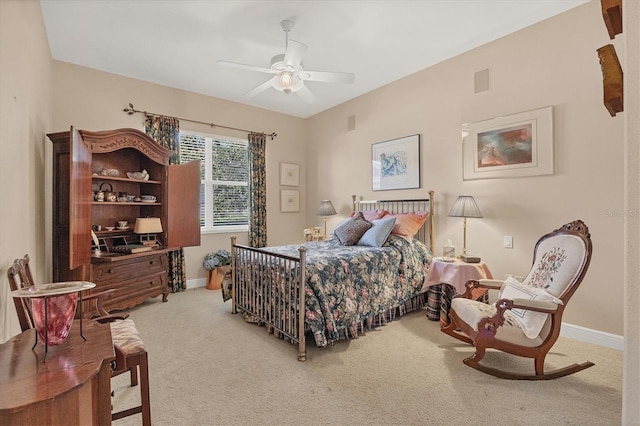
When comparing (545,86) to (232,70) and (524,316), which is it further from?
(232,70)

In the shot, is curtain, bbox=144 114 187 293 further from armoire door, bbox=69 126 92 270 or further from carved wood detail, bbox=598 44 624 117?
carved wood detail, bbox=598 44 624 117

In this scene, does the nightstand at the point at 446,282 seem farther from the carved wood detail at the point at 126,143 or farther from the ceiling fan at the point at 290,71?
the carved wood detail at the point at 126,143

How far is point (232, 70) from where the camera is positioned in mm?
4102

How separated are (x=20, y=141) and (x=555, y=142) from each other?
445cm

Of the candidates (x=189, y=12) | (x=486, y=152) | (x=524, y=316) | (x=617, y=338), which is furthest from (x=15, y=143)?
(x=617, y=338)

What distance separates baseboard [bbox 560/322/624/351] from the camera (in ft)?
8.92

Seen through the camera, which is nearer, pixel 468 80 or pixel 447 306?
pixel 447 306

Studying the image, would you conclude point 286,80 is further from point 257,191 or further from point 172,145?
point 257,191

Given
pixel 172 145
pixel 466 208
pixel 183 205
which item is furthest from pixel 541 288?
pixel 172 145

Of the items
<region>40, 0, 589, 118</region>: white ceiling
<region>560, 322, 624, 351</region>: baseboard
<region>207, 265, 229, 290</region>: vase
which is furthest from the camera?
<region>207, 265, 229, 290</region>: vase

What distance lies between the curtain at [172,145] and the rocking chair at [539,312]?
3931 mm

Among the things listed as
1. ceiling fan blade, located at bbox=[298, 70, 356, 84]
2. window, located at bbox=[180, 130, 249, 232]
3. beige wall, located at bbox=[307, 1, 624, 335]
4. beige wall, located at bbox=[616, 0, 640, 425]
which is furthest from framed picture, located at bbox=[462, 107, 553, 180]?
window, located at bbox=[180, 130, 249, 232]

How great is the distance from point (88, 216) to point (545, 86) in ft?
16.0

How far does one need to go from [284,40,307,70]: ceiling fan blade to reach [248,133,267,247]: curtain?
2.67 meters
